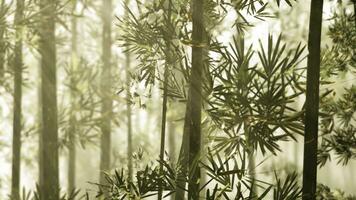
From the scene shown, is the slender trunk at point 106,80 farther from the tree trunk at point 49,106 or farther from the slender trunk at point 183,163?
the slender trunk at point 183,163

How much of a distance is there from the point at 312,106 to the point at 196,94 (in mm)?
876

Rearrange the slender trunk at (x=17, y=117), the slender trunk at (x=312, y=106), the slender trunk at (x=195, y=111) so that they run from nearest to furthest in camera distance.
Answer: the slender trunk at (x=312, y=106)
the slender trunk at (x=195, y=111)
the slender trunk at (x=17, y=117)

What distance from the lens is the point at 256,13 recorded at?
4129 mm

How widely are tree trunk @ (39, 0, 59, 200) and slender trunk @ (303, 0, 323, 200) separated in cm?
388

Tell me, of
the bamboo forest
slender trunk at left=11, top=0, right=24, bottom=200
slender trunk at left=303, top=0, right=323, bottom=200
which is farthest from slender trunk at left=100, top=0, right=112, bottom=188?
slender trunk at left=303, top=0, right=323, bottom=200

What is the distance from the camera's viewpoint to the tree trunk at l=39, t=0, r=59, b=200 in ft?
21.6

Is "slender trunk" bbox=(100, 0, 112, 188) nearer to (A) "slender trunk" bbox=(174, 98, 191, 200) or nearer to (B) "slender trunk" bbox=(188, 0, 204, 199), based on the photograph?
(A) "slender trunk" bbox=(174, 98, 191, 200)

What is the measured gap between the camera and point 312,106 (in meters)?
3.45

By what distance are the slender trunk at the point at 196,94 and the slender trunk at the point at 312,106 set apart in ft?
2.53

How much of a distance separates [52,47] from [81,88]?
8.13 feet

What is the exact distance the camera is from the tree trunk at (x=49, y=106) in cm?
657

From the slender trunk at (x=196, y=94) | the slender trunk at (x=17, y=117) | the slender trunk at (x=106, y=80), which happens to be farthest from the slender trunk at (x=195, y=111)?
the slender trunk at (x=106, y=80)

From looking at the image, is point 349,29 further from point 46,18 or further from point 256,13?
point 46,18

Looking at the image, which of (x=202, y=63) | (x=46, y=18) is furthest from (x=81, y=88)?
(x=202, y=63)
